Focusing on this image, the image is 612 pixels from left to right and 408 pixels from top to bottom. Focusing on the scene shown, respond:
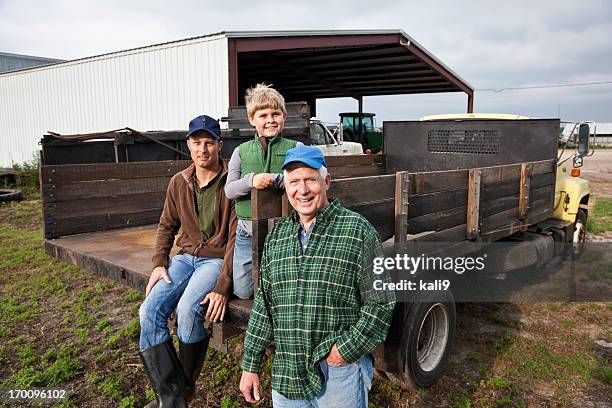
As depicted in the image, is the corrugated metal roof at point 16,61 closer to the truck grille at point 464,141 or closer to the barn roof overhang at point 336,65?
the barn roof overhang at point 336,65

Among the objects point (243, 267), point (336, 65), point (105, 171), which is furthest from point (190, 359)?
point (336, 65)

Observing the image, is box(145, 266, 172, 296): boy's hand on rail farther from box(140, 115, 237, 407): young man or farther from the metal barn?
the metal barn

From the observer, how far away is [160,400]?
2504 millimetres

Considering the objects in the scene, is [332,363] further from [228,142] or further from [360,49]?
[360,49]

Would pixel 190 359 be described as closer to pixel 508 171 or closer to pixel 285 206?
pixel 285 206

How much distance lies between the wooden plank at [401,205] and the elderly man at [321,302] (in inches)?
41.9

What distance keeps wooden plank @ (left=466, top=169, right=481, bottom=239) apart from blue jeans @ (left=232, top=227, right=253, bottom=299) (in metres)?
1.88

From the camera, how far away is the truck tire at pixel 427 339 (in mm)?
2738

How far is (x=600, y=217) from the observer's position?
9.45 metres

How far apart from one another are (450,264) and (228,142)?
9.44 feet

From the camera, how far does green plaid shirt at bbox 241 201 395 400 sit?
1.78 metres

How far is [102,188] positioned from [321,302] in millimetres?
2711

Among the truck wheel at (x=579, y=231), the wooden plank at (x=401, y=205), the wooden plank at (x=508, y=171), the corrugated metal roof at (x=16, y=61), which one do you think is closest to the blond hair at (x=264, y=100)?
the wooden plank at (x=401, y=205)

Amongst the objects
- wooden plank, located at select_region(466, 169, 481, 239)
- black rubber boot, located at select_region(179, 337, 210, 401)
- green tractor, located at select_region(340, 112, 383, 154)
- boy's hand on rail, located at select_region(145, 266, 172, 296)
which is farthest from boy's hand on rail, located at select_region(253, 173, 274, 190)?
green tractor, located at select_region(340, 112, 383, 154)
